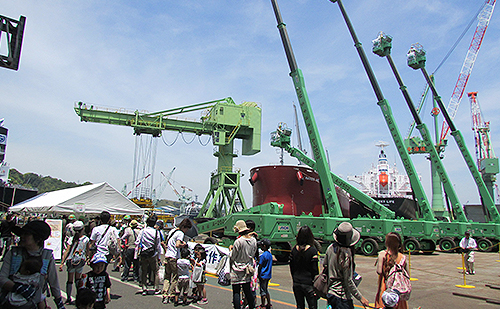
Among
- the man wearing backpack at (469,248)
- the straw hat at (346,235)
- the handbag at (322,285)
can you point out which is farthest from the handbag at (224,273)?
the man wearing backpack at (469,248)

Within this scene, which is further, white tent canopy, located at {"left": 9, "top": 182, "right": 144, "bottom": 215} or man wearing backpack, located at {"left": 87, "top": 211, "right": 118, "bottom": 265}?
white tent canopy, located at {"left": 9, "top": 182, "right": 144, "bottom": 215}

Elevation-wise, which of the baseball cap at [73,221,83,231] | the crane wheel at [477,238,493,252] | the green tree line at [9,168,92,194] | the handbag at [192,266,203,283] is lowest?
the crane wheel at [477,238,493,252]

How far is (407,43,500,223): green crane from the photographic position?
75.6ft

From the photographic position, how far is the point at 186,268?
6.64 m

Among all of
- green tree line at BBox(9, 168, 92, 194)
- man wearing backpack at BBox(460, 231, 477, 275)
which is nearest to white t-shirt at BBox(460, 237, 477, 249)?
man wearing backpack at BBox(460, 231, 477, 275)

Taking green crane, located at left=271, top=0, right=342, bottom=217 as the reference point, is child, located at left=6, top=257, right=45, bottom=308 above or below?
below

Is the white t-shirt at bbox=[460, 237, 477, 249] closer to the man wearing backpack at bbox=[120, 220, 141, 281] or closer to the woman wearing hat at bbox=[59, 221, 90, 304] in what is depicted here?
the man wearing backpack at bbox=[120, 220, 141, 281]

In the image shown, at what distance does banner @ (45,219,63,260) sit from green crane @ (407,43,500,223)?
83.0 ft

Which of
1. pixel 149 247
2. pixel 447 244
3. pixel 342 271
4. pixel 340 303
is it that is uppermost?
pixel 342 271

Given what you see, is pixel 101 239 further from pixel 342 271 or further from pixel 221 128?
pixel 221 128

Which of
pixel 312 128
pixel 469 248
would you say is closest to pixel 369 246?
pixel 469 248

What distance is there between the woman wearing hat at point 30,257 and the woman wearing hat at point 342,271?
307 centimetres

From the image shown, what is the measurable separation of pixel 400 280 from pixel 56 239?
468 inches

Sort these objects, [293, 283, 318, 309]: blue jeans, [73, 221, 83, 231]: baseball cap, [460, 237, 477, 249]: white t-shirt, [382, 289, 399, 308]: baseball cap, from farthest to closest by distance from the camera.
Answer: [460, 237, 477, 249]: white t-shirt < [73, 221, 83, 231]: baseball cap < [293, 283, 318, 309]: blue jeans < [382, 289, 399, 308]: baseball cap
